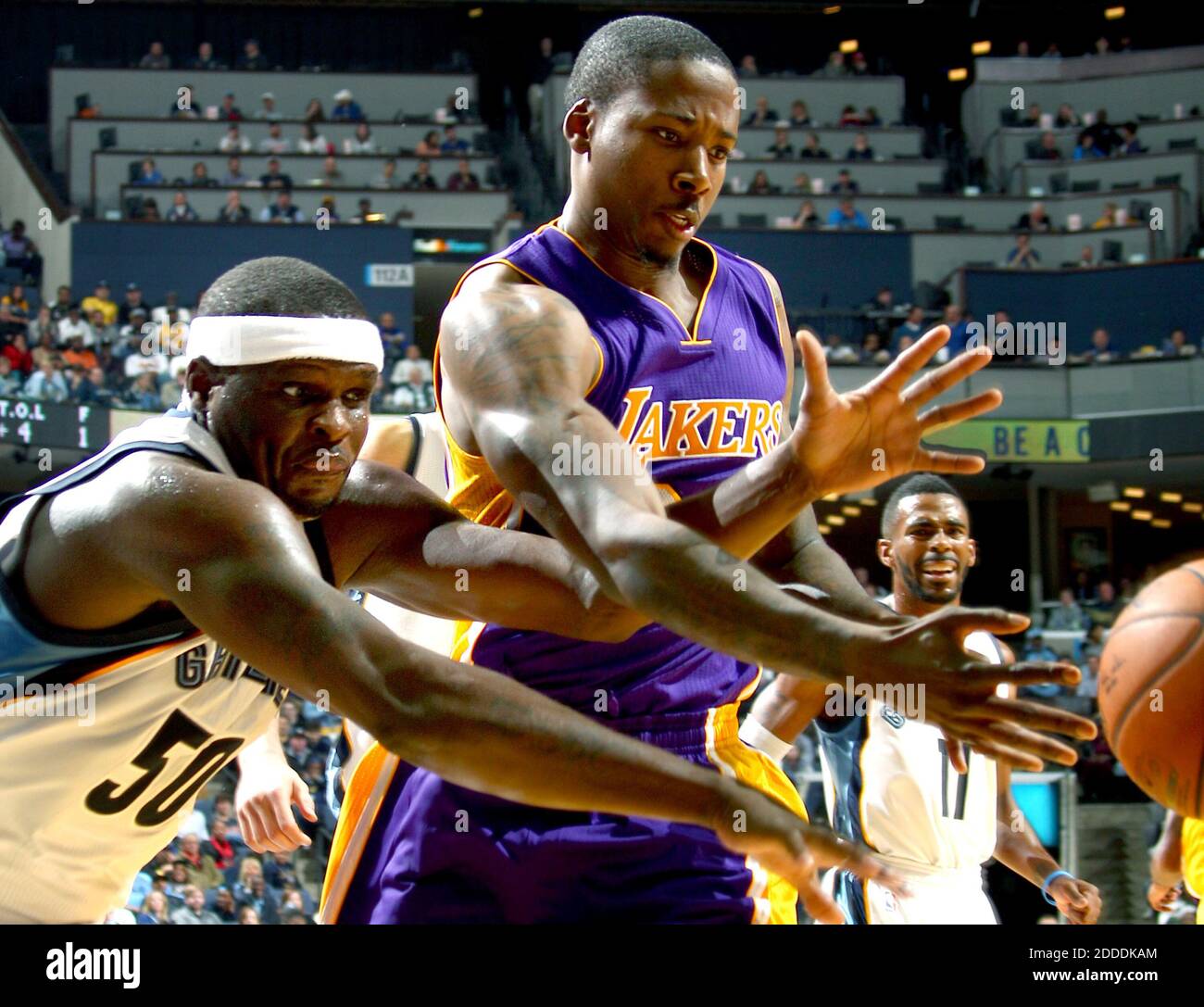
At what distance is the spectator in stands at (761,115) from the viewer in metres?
18.7

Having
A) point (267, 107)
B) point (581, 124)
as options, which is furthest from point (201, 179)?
point (581, 124)

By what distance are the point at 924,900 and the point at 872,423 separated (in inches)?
119

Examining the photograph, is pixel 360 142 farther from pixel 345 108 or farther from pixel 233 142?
pixel 233 142

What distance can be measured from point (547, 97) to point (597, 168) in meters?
16.4

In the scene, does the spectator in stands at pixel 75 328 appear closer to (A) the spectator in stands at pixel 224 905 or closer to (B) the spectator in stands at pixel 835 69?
(A) the spectator in stands at pixel 224 905

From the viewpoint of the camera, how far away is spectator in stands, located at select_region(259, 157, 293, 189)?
1694 cm

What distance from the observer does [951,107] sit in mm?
20641

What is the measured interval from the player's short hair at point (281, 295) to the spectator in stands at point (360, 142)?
51.5 ft

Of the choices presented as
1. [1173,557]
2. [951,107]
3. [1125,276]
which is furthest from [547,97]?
[1173,557]

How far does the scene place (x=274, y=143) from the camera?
58.2 ft

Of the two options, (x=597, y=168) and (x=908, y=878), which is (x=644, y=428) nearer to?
(x=597, y=168)

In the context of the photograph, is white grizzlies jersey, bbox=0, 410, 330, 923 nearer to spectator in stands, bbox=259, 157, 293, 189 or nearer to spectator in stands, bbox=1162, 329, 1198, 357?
spectator in stands, bbox=1162, 329, 1198, 357

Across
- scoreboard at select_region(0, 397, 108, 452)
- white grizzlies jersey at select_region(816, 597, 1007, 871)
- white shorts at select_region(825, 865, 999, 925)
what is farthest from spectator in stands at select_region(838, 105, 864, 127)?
→ white shorts at select_region(825, 865, 999, 925)

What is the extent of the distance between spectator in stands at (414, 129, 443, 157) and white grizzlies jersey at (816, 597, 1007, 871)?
45.5ft
